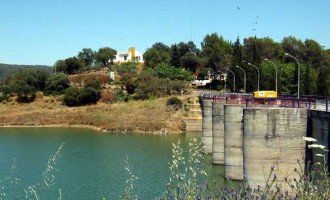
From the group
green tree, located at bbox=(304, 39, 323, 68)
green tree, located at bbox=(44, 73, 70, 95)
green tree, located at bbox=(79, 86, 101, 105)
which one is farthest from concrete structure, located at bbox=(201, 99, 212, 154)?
green tree, located at bbox=(304, 39, 323, 68)

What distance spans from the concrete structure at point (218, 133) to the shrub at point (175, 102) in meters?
41.9

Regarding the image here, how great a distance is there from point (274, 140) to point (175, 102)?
60.4 meters

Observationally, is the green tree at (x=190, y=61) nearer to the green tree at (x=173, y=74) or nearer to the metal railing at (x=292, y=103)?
the green tree at (x=173, y=74)

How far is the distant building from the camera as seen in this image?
159 metres

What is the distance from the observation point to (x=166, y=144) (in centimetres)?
6394

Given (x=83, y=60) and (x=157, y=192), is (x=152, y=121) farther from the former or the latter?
(x=83, y=60)

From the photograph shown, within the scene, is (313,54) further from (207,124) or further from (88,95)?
(207,124)

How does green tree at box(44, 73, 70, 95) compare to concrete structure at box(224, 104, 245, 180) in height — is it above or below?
above

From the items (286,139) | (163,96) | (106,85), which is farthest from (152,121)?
(286,139)

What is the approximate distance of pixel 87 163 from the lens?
48188 millimetres

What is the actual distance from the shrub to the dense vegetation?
374 inches

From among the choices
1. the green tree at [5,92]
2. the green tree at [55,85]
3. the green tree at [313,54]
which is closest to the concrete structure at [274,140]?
the green tree at [55,85]

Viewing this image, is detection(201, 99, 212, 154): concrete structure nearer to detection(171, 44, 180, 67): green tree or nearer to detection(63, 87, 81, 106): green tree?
detection(63, 87, 81, 106): green tree

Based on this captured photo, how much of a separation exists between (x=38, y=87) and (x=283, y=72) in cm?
5467
